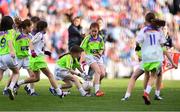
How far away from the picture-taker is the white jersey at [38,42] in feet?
58.2

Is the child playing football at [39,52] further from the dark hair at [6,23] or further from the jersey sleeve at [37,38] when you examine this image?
the dark hair at [6,23]

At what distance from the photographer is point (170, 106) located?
15.6 m

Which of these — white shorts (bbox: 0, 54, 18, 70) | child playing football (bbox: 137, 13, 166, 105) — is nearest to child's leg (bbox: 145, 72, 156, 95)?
child playing football (bbox: 137, 13, 166, 105)

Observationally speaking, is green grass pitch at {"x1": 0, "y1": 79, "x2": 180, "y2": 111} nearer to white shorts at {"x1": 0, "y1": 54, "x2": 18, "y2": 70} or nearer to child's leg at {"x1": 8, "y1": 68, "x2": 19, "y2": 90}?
child's leg at {"x1": 8, "y1": 68, "x2": 19, "y2": 90}

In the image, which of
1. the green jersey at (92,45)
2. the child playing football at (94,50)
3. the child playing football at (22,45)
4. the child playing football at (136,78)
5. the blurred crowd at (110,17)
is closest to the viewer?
the child playing football at (136,78)

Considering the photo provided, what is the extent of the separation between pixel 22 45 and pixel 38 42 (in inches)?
69.5

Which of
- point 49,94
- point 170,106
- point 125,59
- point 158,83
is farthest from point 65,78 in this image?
point 125,59

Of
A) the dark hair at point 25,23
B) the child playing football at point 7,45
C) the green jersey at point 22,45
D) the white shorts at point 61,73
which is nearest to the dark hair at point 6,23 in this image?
the child playing football at point 7,45

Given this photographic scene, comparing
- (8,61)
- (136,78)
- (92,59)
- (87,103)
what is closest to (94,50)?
(92,59)

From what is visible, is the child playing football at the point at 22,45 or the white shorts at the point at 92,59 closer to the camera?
the child playing football at the point at 22,45

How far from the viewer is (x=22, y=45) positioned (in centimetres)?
1950

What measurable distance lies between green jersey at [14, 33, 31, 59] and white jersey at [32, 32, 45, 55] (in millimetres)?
1467

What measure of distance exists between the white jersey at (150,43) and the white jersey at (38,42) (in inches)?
100

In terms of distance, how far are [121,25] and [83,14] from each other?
1.51 metres
